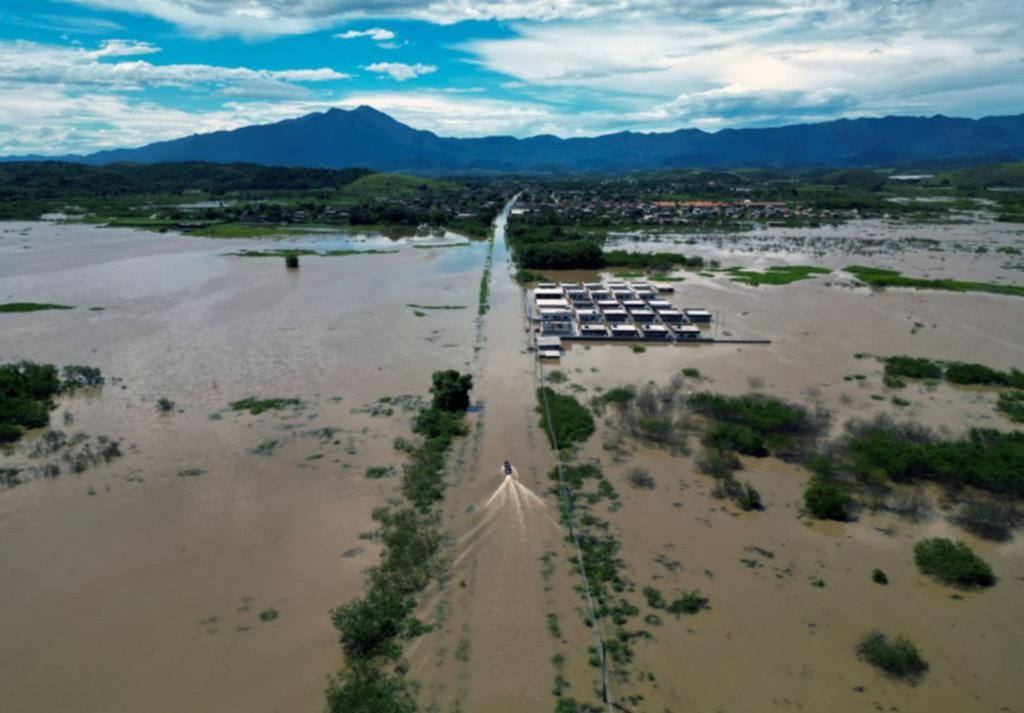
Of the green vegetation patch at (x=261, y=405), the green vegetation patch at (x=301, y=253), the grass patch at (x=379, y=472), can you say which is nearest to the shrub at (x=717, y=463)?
the grass patch at (x=379, y=472)

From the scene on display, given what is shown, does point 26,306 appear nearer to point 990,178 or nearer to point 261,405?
point 261,405

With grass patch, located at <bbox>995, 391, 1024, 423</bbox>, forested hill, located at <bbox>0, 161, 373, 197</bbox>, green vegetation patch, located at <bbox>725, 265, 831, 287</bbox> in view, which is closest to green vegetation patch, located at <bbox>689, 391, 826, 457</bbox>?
grass patch, located at <bbox>995, 391, 1024, 423</bbox>

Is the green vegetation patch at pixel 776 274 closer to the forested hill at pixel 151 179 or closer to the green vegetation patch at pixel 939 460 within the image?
the green vegetation patch at pixel 939 460

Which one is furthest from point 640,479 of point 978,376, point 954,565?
point 978,376

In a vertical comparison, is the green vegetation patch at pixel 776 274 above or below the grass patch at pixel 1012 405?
above

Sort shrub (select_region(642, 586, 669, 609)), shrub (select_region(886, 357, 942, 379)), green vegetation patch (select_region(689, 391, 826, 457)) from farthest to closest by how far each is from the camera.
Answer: shrub (select_region(886, 357, 942, 379))
green vegetation patch (select_region(689, 391, 826, 457))
shrub (select_region(642, 586, 669, 609))

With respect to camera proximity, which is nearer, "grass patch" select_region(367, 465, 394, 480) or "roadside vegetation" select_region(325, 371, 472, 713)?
"roadside vegetation" select_region(325, 371, 472, 713)

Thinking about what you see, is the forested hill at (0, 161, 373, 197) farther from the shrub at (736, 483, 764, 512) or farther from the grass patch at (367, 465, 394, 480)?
the shrub at (736, 483, 764, 512)
